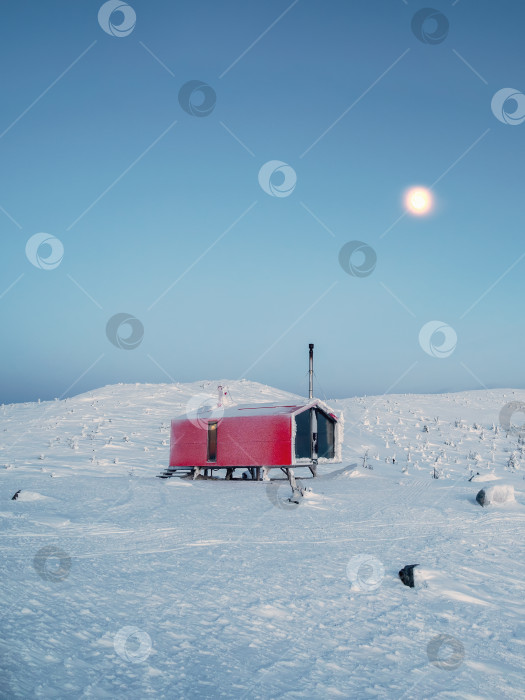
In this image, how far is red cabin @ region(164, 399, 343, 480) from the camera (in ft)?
56.1

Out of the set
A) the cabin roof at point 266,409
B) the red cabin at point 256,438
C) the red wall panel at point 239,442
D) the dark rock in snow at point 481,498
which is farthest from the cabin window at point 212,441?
the dark rock in snow at point 481,498

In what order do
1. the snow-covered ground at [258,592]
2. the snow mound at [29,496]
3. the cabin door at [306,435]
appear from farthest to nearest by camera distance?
the cabin door at [306,435]
the snow mound at [29,496]
the snow-covered ground at [258,592]

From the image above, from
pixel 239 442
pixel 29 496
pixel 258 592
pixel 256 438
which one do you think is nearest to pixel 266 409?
pixel 256 438

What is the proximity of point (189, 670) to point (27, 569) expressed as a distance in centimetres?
377

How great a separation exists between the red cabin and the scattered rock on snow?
6193mm

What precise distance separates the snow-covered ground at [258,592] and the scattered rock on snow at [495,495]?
0.59ft

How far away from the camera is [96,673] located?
13.7 feet

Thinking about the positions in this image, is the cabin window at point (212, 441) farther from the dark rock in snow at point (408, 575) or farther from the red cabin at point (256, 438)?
the dark rock in snow at point (408, 575)

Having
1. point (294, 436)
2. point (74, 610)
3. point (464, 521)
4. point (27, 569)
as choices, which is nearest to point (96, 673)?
point (74, 610)

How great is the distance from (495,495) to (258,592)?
8.25 m

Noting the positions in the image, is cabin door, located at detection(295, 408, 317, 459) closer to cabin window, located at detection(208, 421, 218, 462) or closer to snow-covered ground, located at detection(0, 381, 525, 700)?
snow-covered ground, located at detection(0, 381, 525, 700)

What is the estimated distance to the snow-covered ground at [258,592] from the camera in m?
4.21

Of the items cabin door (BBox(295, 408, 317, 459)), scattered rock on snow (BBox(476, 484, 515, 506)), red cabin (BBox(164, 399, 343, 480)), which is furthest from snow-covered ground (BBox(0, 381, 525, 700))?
cabin door (BBox(295, 408, 317, 459))

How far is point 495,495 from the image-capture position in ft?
40.3
